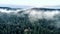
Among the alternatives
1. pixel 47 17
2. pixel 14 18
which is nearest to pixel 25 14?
pixel 14 18

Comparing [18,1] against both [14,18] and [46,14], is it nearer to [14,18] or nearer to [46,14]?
[14,18]

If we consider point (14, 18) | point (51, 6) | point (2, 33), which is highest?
point (51, 6)

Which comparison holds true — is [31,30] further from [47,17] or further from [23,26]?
[47,17]

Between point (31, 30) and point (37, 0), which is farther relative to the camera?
point (31, 30)

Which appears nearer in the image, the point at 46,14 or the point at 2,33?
the point at 46,14

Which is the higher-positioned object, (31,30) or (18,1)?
(18,1)

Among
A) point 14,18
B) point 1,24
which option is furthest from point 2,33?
point 14,18

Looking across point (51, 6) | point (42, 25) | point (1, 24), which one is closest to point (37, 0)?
point (51, 6)

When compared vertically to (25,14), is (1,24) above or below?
below
